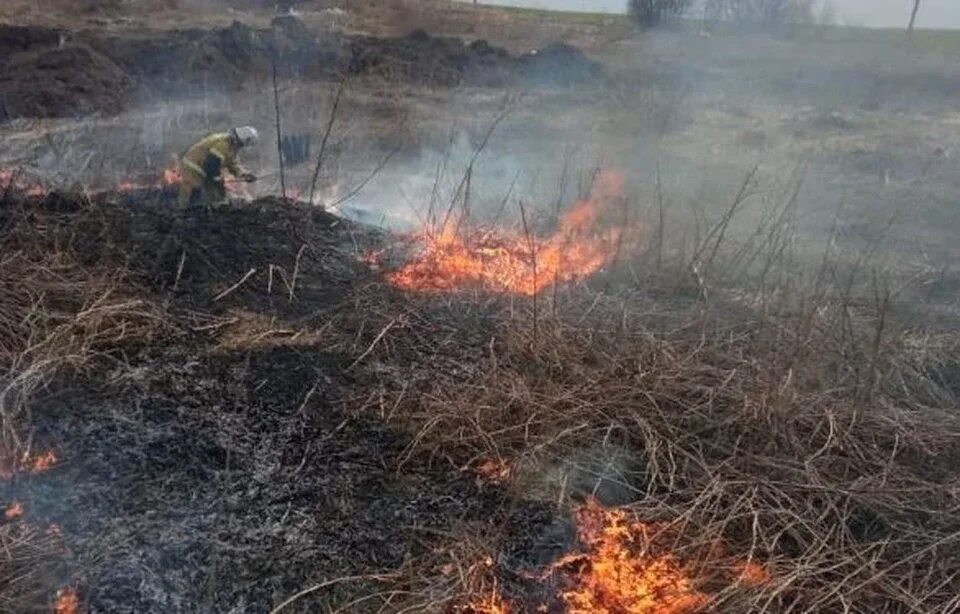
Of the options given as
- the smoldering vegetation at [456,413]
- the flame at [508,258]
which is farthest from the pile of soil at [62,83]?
the flame at [508,258]

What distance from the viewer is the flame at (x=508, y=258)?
7742mm

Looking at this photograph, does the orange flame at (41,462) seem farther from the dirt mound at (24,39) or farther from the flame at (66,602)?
the dirt mound at (24,39)

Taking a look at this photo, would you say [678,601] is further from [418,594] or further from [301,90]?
[301,90]

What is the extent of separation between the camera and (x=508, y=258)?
8414 millimetres

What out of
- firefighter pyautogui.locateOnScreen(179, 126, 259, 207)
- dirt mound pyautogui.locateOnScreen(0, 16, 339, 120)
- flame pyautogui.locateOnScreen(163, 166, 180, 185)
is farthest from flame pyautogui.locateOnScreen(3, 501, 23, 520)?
dirt mound pyautogui.locateOnScreen(0, 16, 339, 120)

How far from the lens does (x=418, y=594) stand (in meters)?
3.89

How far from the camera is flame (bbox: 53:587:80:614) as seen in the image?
12.3 feet

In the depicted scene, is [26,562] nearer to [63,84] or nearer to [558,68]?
[63,84]

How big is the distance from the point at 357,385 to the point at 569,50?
61.7 ft

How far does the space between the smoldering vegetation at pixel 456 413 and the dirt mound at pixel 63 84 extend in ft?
16.8

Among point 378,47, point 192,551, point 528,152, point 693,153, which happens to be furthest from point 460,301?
point 378,47

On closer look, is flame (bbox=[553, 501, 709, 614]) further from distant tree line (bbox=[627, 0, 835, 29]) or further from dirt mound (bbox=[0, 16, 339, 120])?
distant tree line (bbox=[627, 0, 835, 29])

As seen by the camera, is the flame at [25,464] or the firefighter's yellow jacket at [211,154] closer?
the flame at [25,464]

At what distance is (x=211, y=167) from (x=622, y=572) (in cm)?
717
